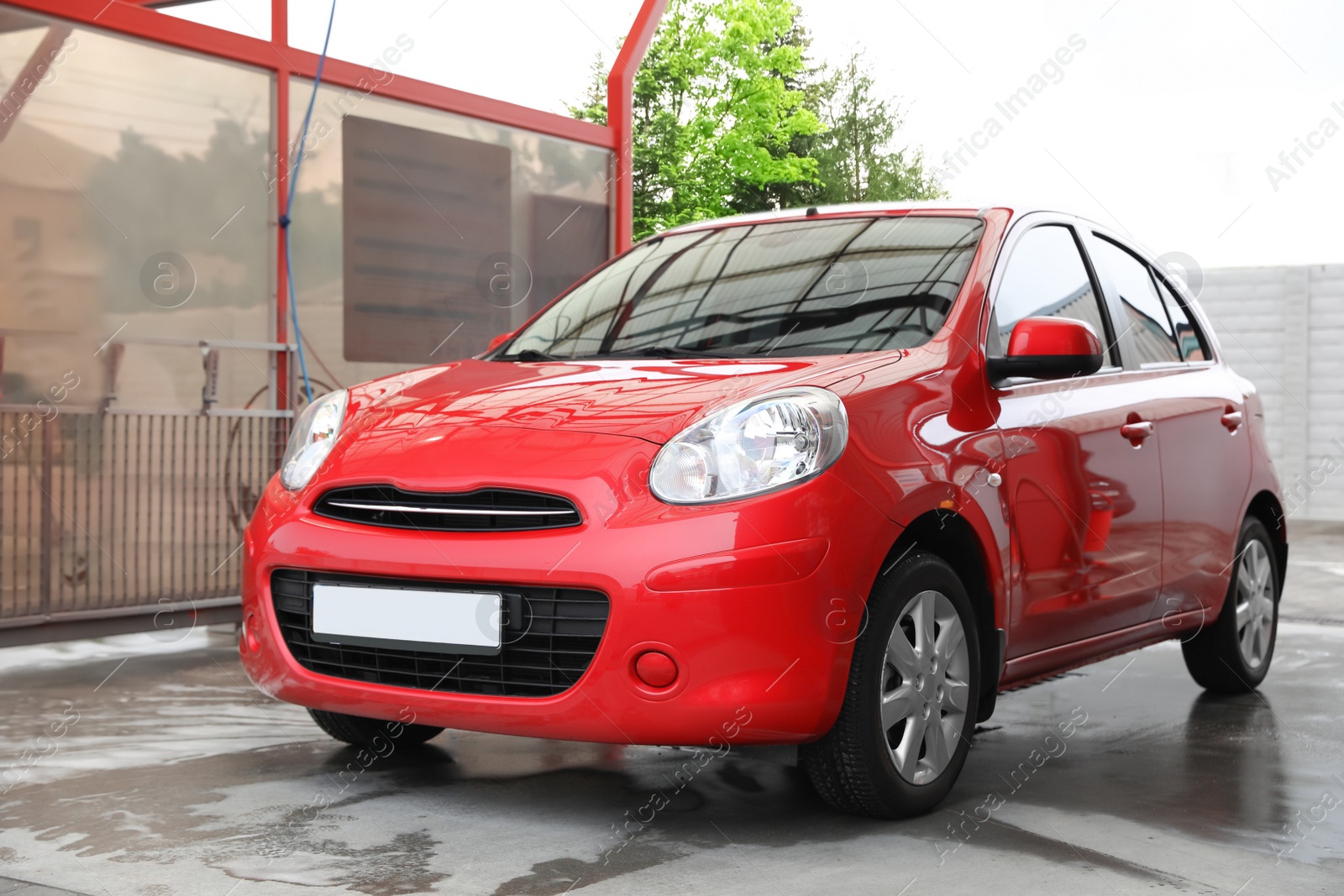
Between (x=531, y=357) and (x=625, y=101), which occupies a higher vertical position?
(x=625, y=101)

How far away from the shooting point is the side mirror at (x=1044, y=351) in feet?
11.8

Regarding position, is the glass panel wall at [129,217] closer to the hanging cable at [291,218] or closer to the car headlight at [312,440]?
the hanging cable at [291,218]

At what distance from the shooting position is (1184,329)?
5027 millimetres

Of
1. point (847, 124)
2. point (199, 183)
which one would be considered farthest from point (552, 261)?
point (847, 124)

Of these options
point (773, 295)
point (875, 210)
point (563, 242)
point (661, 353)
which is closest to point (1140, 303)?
point (875, 210)

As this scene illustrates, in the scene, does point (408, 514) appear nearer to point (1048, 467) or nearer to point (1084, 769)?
point (1048, 467)

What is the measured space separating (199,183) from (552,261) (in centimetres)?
253

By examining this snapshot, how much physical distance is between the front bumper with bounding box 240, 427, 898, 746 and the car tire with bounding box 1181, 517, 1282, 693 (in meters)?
2.53

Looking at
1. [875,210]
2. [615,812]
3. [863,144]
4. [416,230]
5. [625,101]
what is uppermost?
[863,144]

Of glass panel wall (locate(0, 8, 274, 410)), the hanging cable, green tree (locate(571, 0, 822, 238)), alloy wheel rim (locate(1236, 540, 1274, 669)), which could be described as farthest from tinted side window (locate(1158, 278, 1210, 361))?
green tree (locate(571, 0, 822, 238))

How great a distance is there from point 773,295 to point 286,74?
11.7ft

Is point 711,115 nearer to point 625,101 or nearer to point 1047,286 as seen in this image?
point 625,101

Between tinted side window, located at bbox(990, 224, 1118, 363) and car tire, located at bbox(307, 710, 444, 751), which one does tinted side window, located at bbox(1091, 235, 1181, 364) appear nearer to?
tinted side window, located at bbox(990, 224, 1118, 363)

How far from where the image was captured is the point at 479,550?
302 cm
